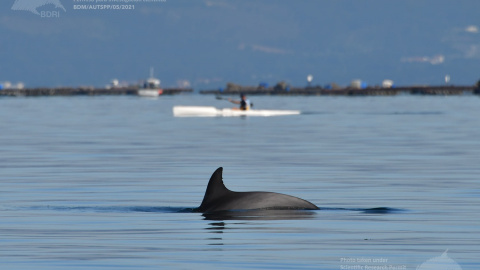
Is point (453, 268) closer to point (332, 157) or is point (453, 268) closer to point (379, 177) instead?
point (379, 177)

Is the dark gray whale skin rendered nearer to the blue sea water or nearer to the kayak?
the blue sea water

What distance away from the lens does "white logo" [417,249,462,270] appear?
18053 mm

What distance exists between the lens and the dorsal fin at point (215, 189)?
24.3 metres

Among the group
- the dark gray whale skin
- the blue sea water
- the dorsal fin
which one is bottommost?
the blue sea water

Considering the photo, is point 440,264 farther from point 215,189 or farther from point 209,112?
point 209,112

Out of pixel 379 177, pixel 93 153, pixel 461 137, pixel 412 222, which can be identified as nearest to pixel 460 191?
pixel 379 177

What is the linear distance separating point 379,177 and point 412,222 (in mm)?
12370

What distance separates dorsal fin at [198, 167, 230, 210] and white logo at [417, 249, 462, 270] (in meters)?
6.65

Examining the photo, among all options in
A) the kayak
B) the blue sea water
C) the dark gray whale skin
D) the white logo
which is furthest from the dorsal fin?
the kayak

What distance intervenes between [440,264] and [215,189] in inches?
303

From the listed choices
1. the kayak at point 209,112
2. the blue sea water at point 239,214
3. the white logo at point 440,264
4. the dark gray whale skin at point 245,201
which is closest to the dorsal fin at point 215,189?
the dark gray whale skin at point 245,201

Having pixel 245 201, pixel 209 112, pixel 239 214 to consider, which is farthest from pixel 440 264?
pixel 209 112

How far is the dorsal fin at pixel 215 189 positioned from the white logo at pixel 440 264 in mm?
6653

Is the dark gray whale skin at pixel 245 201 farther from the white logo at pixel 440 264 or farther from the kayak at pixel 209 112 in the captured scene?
the kayak at pixel 209 112
